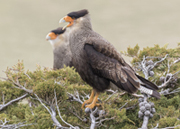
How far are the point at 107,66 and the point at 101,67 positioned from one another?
0.10 m

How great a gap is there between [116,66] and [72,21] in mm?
1090

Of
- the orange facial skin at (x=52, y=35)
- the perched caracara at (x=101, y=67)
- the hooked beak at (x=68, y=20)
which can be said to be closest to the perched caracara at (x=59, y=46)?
the orange facial skin at (x=52, y=35)

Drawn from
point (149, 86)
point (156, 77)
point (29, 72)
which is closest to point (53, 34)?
point (29, 72)

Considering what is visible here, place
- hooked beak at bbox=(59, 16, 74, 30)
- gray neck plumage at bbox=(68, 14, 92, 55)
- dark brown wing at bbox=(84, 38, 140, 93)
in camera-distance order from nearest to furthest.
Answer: dark brown wing at bbox=(84, 38, 140, 93), gray neck plumage at bbox=(68, 14, 92, 55), hooked beak at bbox=(59, 16, 74, 30)

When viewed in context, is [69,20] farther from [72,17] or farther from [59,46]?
[59,46]

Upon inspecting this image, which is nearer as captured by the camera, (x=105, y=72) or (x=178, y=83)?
(x=105, y=72)

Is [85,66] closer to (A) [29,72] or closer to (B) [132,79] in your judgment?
(B) [132,79]

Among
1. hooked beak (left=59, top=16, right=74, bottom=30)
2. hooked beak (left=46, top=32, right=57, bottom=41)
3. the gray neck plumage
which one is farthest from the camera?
hooked beak (left=46, top=32, right=57, bottom=41)

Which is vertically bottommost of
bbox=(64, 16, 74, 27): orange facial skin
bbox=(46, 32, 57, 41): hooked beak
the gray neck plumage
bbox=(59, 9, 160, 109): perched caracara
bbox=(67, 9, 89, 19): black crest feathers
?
bbox=(59, 9, 160, 109): perched caracara

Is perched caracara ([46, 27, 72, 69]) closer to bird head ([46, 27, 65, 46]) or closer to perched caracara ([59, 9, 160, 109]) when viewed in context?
bird head ([46, 27, 65, 46])

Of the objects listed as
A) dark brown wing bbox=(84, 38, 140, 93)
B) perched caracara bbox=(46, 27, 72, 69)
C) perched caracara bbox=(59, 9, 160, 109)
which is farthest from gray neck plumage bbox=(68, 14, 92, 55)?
perched caracara bbox=(46, 27, 72, 69)

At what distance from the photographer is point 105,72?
3594 mm

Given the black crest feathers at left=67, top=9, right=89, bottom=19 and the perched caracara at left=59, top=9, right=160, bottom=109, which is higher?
the black crest feathers at left=67, top=9, right=89, bottom=19

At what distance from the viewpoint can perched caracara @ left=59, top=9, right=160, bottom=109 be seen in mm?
3568
